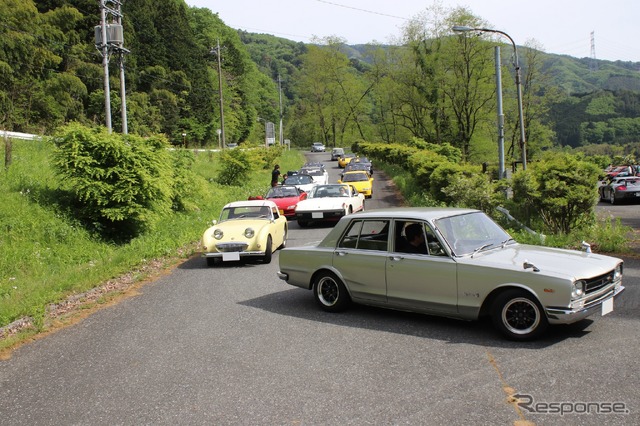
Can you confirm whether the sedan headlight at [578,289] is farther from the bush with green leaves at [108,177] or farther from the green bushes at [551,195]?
the bush with green leaves at [108,177]

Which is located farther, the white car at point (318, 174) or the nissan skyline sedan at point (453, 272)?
the white car at point (318, 174)

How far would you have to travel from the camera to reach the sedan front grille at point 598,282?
6.08 meters

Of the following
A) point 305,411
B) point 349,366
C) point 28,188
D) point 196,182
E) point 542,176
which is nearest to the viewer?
point 305,411

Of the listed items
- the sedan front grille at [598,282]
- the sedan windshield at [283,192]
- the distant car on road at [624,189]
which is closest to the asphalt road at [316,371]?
the sedan front grille at [598,282]

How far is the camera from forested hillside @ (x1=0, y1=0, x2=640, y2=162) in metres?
40.2

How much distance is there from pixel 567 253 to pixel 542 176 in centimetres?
600

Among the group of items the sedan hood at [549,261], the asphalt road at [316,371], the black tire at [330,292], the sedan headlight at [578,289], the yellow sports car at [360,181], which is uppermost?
the yellow sports car at [360,181]

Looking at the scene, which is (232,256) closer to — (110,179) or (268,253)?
(268,253)

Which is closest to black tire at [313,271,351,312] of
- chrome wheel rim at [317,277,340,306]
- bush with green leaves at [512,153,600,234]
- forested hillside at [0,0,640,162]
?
chrome wheel rim at [317,277,340,306]

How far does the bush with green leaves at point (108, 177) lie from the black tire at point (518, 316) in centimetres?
1072

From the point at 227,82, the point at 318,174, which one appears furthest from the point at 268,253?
the point at 227,82

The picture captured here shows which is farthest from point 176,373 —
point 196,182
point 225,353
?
point 196,182

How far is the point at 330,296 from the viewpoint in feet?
26.3

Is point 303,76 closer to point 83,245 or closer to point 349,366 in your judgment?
point 83,245
